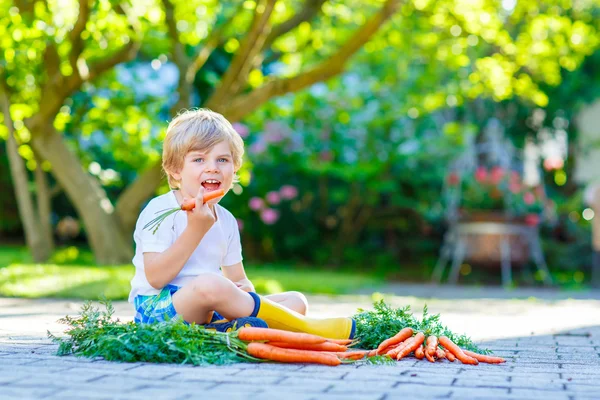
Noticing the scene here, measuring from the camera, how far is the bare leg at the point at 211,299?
3.35m

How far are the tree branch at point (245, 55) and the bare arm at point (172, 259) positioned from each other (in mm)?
4709

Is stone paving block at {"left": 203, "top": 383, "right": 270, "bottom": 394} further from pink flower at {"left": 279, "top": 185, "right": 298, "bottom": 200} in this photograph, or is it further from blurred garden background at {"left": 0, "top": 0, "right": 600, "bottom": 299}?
pink flower at {"left": 279, "top": 185, "right": 298, "bottom": 200}

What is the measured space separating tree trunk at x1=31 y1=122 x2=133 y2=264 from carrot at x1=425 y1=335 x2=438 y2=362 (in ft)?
21.1

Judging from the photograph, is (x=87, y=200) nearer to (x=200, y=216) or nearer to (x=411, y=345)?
(x=200, y=216)

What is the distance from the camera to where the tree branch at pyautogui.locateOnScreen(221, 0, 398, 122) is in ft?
26.5

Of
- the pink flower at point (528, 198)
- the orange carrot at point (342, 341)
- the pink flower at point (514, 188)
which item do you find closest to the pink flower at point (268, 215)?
the pink flower at point (514, 188)

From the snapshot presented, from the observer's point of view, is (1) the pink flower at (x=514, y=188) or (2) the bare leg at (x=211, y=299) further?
(1) the pink flower at (x=514, y=188)

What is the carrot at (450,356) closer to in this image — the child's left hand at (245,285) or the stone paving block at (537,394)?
the stone paving block at (537,394)

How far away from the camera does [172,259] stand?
11.2 feet

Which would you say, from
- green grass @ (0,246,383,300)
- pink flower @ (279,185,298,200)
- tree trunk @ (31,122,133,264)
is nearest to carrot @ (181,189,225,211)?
green grass @ (0,246,383,300)

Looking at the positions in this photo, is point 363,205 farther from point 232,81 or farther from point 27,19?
point 27,19

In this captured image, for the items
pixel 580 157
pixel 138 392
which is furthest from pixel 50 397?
pixel 580 157

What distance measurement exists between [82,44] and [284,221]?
4381 millimetres

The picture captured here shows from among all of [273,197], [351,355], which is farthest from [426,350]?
[273,197]
